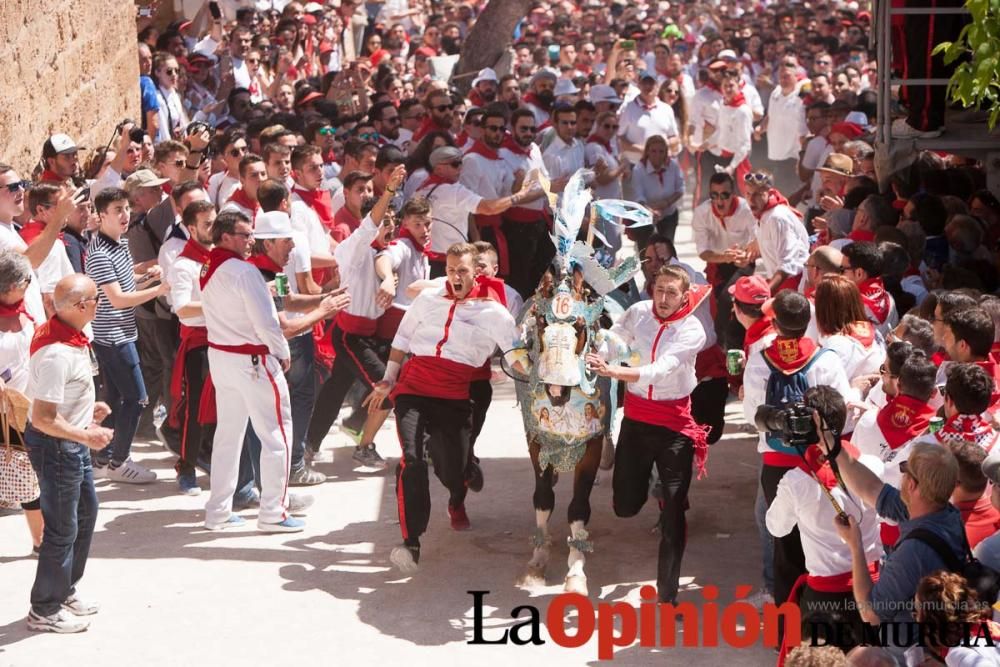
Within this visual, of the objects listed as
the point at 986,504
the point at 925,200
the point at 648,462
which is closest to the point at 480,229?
the point at 925,200

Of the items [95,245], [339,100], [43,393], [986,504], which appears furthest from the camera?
[339,100]

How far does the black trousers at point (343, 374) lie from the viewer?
364 inches

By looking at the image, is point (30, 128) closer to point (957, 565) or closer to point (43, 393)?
point (43, 393)

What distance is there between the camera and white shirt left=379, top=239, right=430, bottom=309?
912cm

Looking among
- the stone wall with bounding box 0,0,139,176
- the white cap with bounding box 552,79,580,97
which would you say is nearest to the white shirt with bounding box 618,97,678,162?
the white cap with bounding box 552,79,580,97

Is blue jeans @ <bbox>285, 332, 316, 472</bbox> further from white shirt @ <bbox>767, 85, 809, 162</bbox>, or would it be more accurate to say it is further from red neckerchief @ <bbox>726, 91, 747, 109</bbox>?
white shirt @ <bbox>767, 85, 809, 162</bbox>

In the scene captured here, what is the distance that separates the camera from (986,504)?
5.44m

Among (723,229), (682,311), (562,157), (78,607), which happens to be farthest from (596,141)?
(78,607)

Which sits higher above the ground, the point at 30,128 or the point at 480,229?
the point at 30,128

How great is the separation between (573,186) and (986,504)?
2858mm

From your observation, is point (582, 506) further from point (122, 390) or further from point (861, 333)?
point (122, 390)

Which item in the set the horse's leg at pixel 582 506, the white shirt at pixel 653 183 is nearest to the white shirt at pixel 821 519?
the horse's leg at pixel 582 506

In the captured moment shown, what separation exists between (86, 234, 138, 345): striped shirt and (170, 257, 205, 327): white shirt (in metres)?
0.43

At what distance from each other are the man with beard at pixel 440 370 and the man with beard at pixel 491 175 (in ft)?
12.1
